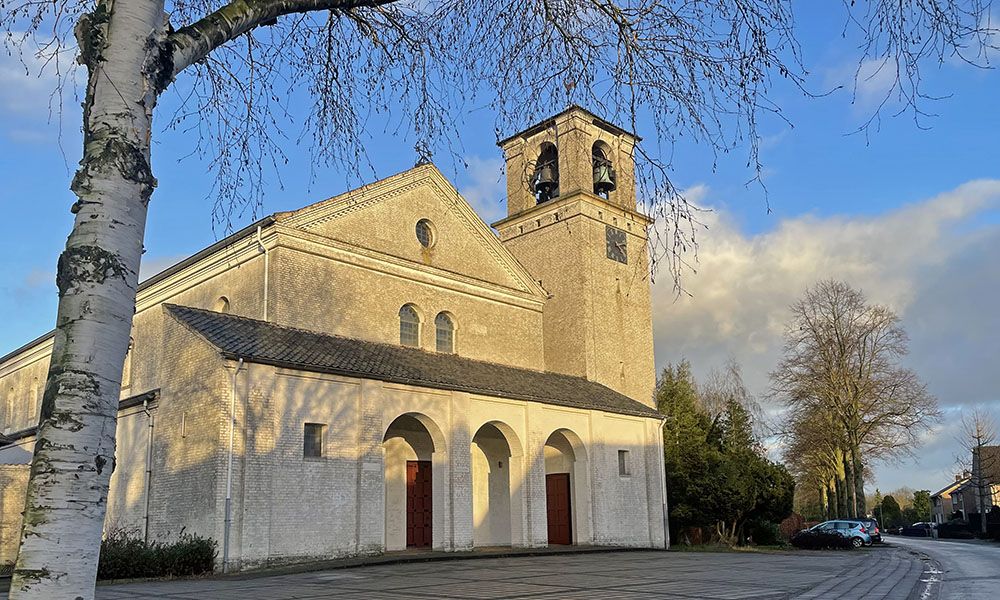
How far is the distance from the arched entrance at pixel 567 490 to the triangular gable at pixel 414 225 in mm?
6578

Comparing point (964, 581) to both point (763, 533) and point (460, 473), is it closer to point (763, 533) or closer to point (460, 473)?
point (460, 473)

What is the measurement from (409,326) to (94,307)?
23.3 meters

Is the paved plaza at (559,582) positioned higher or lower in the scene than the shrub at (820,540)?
higher

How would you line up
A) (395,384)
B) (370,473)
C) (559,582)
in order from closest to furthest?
(559,582) → (370,473) → (395,384)

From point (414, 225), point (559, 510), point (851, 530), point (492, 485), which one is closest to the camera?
point (414, 225)

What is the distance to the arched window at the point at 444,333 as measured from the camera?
91.3ft

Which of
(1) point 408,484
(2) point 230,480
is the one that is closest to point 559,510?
(1) point 408,484

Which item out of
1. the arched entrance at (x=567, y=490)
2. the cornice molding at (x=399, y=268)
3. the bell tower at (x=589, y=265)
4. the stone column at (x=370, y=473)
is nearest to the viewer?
the stone column at (x=370, y=473)

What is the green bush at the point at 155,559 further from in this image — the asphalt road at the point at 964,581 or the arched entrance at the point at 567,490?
the asphalt road at the point at 964,581

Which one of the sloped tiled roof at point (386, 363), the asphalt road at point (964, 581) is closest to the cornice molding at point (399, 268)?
the sloped tiled roof at point (386, 363)

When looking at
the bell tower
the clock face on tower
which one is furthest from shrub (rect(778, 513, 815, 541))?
the clock face on tower

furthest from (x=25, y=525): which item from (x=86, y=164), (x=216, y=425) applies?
(x=216, y=425)

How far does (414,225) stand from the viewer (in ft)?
90.4

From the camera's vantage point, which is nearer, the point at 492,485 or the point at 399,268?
the point at 399,268
